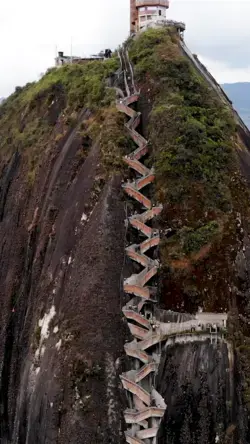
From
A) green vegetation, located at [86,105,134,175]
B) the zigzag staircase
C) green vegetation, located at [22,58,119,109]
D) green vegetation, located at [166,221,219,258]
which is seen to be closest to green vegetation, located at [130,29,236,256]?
green vegetation, located at [166,221,219,258]

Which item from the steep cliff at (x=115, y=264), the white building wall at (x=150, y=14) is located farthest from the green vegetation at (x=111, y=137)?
the white building wall at (x=150, y=14)

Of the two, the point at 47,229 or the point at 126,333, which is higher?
the point at 47,229

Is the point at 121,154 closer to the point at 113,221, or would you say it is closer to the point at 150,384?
the point at 113,221

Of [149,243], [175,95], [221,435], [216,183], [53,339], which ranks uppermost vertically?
[175,95]

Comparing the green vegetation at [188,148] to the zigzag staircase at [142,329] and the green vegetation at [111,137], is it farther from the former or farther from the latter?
the green vegetation at [111,137]

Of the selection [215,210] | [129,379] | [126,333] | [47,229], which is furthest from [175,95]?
[129,379]
